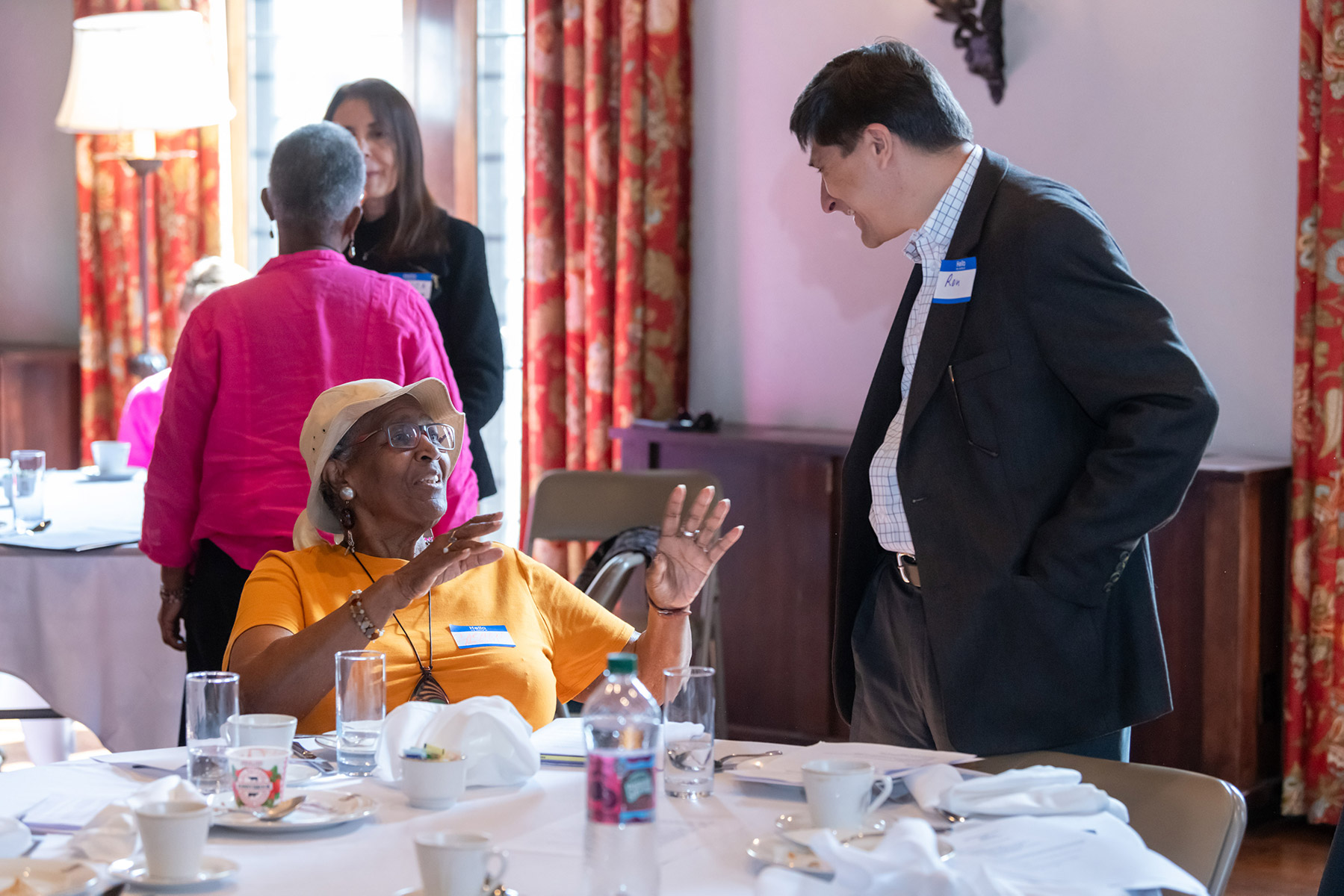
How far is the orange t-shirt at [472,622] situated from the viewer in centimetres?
211

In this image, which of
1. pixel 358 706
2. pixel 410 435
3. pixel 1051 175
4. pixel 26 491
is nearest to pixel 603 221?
pixel 1051 175

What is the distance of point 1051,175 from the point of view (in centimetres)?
415

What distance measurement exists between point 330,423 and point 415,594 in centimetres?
44

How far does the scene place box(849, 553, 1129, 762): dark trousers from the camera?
2.16 meters

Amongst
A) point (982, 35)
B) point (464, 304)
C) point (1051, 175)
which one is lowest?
point (464, 304)

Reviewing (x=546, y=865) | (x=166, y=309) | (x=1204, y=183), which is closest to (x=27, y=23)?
(x=166, y=309)

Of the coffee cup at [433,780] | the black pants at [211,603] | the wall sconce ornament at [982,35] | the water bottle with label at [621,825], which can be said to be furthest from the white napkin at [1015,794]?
the wall sconce ornament at [982,35]

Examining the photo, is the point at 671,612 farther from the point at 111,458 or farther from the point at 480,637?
the point at 111,458

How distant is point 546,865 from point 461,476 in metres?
1.48

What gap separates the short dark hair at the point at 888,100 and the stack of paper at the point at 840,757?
3.18 feet

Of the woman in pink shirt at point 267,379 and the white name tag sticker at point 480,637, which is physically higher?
the woman in pink shirt at point 267,379

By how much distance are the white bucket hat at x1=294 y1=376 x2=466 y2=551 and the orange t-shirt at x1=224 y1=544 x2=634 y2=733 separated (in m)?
0.04

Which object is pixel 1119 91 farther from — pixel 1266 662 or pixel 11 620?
pixel 11 620

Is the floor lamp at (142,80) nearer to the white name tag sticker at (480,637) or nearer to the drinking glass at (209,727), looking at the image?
the white name tag sticker at (480,637)
